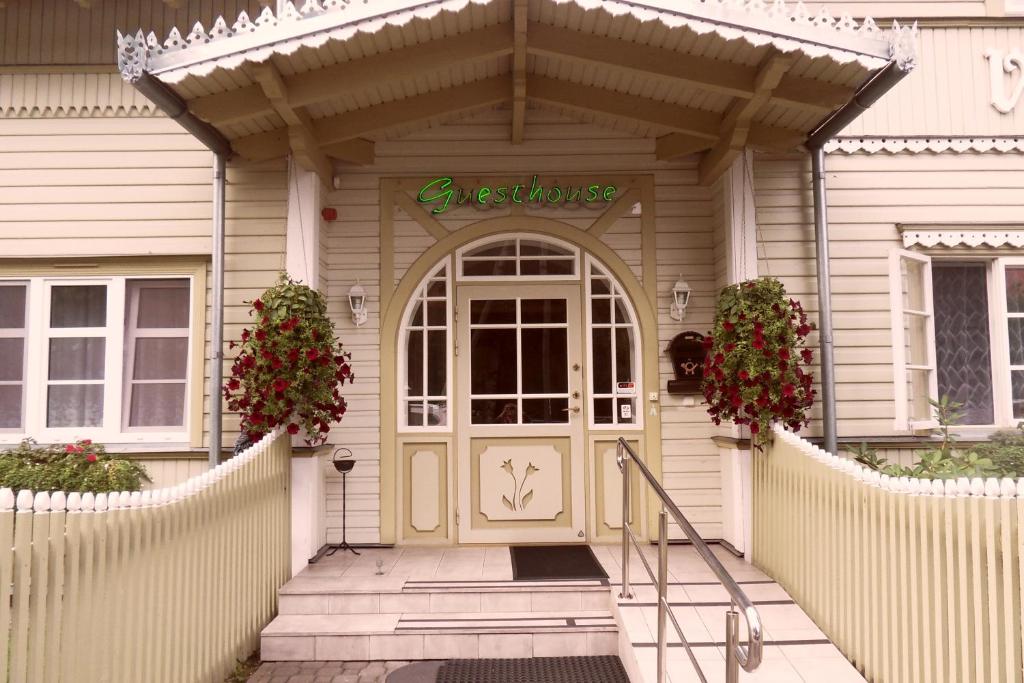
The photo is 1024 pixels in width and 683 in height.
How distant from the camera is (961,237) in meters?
5.50

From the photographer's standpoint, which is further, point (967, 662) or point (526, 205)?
point (526, 205)

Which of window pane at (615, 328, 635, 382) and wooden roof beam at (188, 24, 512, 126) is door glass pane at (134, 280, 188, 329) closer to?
wooden roof beam at (188, 24, 512, 126)

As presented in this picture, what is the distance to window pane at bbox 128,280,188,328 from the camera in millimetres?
5492

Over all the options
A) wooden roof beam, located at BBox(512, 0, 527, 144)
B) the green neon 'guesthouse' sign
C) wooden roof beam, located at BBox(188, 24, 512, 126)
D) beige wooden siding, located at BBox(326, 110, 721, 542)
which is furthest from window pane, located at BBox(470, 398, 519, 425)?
wooden roof beam, located at BBox(188, 24, 512, 126)

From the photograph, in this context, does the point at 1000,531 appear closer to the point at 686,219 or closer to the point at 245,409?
the point at 686,219

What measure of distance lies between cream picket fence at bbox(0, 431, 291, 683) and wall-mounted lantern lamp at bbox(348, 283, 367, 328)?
4.93 ft

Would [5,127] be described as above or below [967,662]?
above

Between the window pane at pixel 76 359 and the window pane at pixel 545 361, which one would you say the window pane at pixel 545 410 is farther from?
the window pane at pixel 76 359

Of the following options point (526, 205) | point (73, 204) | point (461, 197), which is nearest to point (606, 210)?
point (526, 205)

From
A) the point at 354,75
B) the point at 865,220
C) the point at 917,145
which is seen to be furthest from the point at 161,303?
the point at 917,145

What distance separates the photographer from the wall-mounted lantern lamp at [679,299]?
18.1 feet

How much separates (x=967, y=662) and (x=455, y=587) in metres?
2.65

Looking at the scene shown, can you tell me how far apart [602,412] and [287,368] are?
7.96ft

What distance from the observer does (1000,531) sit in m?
2.91
